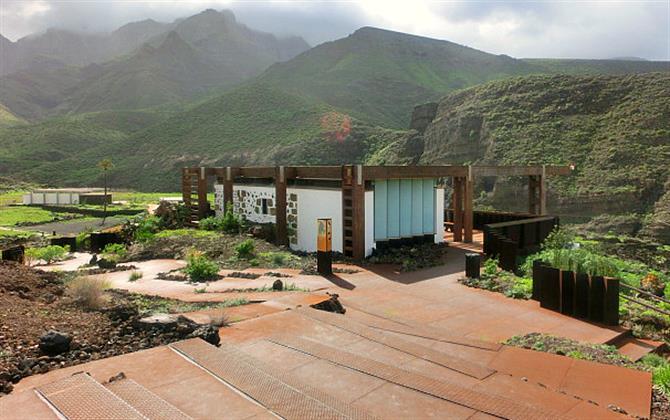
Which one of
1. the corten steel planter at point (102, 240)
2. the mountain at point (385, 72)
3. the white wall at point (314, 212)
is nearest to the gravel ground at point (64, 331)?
the white wall at point (314, 212)

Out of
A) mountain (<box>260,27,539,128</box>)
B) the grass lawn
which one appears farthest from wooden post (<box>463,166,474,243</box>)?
mountain (<box>260,27,539,128</box>)

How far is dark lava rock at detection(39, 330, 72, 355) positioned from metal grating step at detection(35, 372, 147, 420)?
91cm

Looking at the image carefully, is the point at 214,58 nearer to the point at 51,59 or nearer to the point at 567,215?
the point at 51,59

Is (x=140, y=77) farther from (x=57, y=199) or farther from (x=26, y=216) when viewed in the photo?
(x=26, y=216)

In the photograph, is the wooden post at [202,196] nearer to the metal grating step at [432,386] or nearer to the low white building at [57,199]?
the metal grating step at [432,386]

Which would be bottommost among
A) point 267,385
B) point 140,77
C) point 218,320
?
point 218,320

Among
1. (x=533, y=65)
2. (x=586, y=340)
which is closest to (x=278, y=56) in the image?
(x=533, y=65)

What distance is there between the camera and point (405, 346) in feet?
18.2

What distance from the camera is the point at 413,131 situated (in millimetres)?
63438

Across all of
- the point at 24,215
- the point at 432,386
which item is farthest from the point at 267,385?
the point at 24,215

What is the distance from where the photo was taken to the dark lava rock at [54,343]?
4488 millimetres

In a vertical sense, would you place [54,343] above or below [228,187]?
below

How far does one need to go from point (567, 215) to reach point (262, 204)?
2777cm

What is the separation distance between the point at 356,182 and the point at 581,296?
23.7 feet
